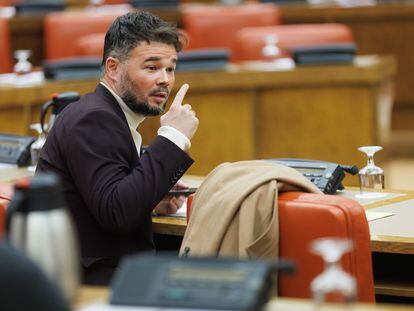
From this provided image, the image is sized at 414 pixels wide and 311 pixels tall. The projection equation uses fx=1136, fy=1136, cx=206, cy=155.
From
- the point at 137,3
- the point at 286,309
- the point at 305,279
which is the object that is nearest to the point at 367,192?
the point at 305,279

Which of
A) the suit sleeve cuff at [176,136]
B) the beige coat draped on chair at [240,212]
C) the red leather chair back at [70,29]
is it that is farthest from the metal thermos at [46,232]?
the red leather chair back at [70,29]

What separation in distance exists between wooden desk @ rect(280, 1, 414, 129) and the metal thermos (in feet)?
22.8

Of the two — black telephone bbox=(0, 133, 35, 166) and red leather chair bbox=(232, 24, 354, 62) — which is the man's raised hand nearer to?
black telephone bbox=(0, 133, 35, 166)

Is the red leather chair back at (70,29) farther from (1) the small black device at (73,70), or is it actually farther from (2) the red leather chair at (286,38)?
(1) the small black device at (73,70)

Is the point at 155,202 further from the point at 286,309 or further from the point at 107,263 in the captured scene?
the point at 286,309

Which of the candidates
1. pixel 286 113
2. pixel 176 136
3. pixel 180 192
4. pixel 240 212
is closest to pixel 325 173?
pixel 180 192

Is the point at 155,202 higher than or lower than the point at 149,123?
higher

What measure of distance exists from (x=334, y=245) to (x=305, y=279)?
0.92 metres

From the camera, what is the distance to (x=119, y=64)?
3324mm

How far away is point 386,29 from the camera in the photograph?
8.70 meters

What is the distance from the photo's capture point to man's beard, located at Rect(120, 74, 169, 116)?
329cm

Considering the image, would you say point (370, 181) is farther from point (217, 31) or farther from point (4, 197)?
point (217, 31)

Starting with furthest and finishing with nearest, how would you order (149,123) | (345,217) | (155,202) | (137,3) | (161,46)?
(137,3) < (149,123) < (161,46) < (155,202) < (345,217)

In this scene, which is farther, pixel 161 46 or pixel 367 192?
pixel 367 192
